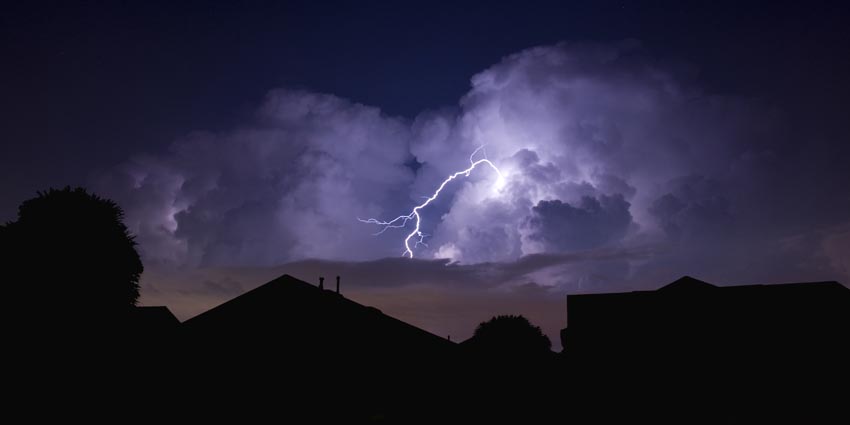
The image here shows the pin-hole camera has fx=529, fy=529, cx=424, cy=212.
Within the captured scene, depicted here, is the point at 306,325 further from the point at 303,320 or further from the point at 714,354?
the point at 714,354

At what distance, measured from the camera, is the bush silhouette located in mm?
24969

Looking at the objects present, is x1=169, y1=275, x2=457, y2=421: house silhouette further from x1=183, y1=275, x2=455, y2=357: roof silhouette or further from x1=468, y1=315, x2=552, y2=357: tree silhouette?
x1=468, y1=315, x2=552, y2=357: tree silhouette

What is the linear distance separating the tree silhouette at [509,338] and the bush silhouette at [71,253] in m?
18.7

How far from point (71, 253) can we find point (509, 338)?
22930mm

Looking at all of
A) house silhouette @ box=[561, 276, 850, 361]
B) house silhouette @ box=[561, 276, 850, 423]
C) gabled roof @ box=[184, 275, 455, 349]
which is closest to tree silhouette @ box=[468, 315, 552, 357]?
house silhouette @ box=[561, 276, 850, 423]

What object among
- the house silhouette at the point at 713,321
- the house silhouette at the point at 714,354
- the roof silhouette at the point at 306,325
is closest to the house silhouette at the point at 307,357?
the roof silhouette at the point at 306,325

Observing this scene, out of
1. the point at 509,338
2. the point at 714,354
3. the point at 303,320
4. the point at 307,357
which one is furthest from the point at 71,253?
the point at 714,354

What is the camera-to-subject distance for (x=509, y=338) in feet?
96.9

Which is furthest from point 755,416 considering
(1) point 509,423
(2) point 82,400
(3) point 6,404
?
(3) point 6,404

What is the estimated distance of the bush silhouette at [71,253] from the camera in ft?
81.9

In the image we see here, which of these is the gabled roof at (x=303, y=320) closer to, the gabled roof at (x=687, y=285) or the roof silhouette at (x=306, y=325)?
the roof silhouette at (x=306, y=325)

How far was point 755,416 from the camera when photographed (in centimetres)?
2344

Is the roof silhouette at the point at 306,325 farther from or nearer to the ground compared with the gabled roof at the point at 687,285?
nearer to the ground

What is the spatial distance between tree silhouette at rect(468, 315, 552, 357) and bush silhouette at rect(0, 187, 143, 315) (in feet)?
61.5
